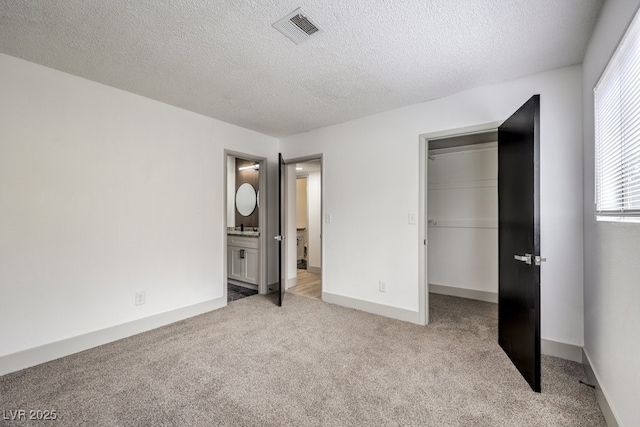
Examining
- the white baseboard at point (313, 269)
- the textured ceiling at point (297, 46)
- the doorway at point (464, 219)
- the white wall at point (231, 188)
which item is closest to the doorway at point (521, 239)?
the textured ceiling at point (297, 46)

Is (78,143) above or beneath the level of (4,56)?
beneath

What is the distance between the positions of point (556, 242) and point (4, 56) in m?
4.72

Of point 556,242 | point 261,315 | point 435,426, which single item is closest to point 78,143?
point 261,315

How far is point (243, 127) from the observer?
3.96 meters

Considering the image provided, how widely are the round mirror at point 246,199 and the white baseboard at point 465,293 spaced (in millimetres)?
3398

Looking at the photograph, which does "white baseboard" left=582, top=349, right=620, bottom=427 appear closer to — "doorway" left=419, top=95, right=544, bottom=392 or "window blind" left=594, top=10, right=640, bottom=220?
"doorway" left=419, top=95, right=544, bottom=392

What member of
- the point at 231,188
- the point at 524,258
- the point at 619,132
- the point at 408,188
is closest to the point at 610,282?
the point at 524,258

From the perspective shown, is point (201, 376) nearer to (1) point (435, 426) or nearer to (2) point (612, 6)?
(1) point (435, 426)

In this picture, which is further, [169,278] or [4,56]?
[169,278]

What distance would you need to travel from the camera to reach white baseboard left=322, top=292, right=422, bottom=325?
313 cm

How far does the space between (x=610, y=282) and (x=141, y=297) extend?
3.85m

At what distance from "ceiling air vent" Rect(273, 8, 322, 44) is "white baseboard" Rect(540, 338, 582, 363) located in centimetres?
316

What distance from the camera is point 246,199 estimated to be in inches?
201

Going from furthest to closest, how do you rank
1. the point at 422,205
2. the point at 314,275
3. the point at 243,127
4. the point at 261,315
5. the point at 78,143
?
the point at 314,275, the point at 243,127, the point at 261,315, the point at 422,205, the point at 78,143
